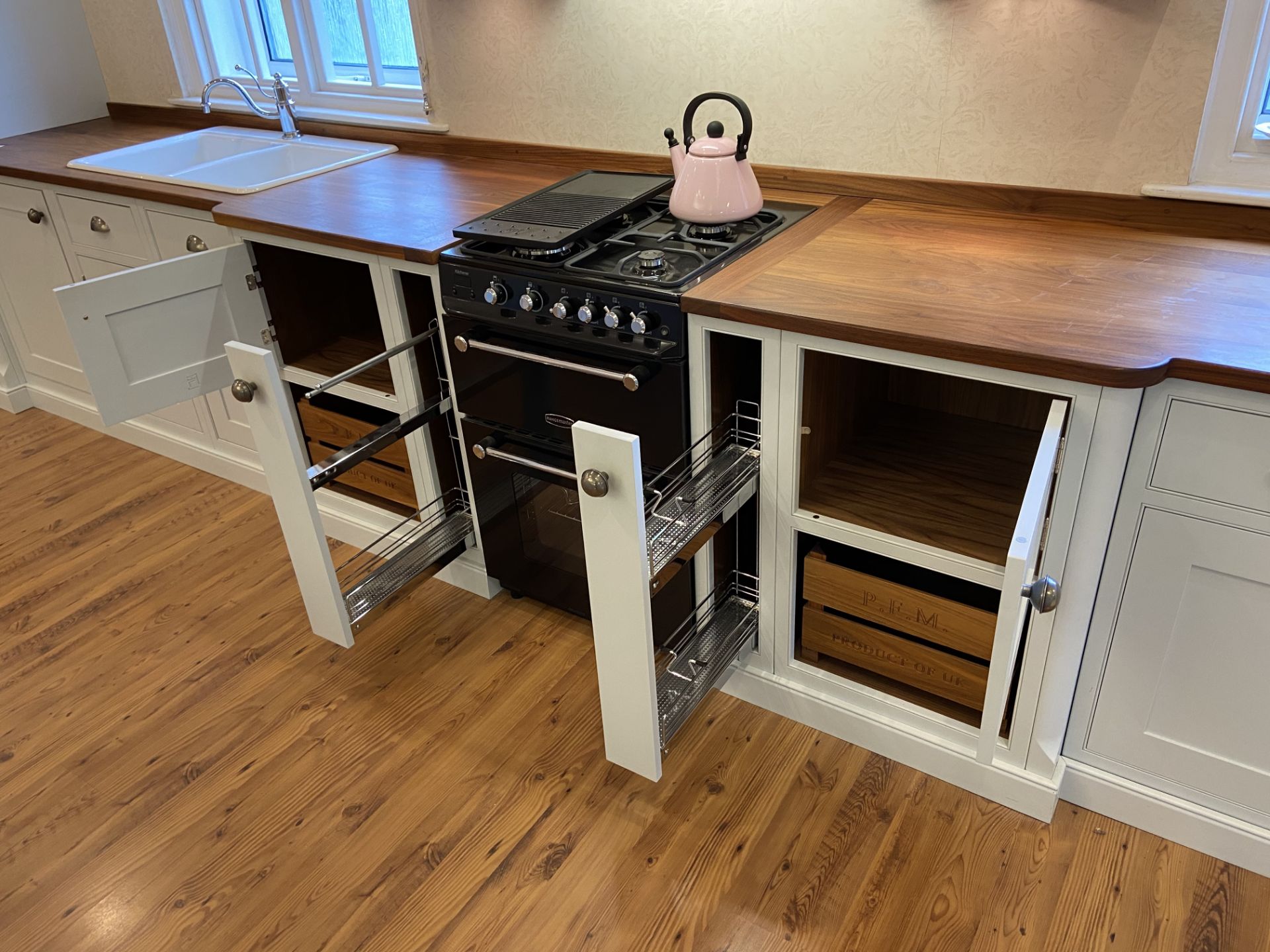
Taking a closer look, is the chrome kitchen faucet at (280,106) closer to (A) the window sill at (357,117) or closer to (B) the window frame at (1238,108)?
(A) the window sill at (357,117)

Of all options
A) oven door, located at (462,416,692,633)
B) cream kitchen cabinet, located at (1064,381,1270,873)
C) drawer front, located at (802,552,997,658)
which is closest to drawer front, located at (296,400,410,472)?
oven door, located at (462,416,692,633)

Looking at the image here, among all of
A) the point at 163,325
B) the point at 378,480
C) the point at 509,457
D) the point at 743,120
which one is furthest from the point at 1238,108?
the point at 163,325

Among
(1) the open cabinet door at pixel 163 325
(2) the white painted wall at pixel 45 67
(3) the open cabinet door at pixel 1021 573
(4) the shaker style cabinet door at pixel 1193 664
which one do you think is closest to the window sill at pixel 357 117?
(2) the white painted wall at pixel 45 67

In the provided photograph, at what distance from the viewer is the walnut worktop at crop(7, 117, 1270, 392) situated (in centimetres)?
131

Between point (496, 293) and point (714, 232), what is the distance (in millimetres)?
437

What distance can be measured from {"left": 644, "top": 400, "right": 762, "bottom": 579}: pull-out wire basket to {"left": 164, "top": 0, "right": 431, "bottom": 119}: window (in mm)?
1495

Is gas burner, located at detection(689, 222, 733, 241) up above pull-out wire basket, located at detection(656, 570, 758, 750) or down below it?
above

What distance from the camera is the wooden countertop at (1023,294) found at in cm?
129

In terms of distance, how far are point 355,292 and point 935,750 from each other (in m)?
1.89

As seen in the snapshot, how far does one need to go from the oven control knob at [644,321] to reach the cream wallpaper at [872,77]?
0.69 meters

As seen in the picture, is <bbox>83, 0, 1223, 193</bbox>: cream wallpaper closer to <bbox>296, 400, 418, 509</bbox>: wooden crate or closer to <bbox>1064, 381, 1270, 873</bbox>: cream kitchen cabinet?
<bbox>1064, 381, 1270, 873</bbox>: cream kitchen cabinet

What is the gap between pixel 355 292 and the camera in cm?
263

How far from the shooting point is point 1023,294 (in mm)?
1488

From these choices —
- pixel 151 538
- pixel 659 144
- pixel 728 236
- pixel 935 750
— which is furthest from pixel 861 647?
pixel 151 538
